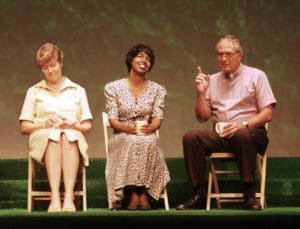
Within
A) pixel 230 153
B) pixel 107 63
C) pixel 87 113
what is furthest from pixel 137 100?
pixel 107 63

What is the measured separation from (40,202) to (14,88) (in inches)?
72.6

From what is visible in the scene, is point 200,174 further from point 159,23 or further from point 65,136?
point 159,23

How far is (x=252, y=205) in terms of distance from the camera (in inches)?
229

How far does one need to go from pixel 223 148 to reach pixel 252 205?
502 mm

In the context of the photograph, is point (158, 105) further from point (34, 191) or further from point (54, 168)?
point (34, 191)

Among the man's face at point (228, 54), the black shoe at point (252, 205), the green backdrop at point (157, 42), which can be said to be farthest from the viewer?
the green backdrop at point (157, 42)

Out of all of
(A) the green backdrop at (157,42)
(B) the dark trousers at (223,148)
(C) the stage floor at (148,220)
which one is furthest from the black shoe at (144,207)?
(A) the green backdrop at (157,42)

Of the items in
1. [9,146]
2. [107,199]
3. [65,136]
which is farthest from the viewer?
[9,146]

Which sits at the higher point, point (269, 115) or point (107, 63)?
point (107, 63)

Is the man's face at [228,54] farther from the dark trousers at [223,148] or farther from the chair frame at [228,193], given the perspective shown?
the chair frame at [228,193]

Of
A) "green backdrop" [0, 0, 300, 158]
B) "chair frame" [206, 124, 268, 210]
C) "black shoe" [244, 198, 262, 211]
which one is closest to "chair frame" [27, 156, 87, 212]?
"chair frame" [206, 124, 268, 210]

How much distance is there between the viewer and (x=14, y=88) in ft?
25.8

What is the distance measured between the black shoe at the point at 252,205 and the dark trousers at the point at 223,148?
0.46ft

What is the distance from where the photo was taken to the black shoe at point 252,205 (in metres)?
5.79
